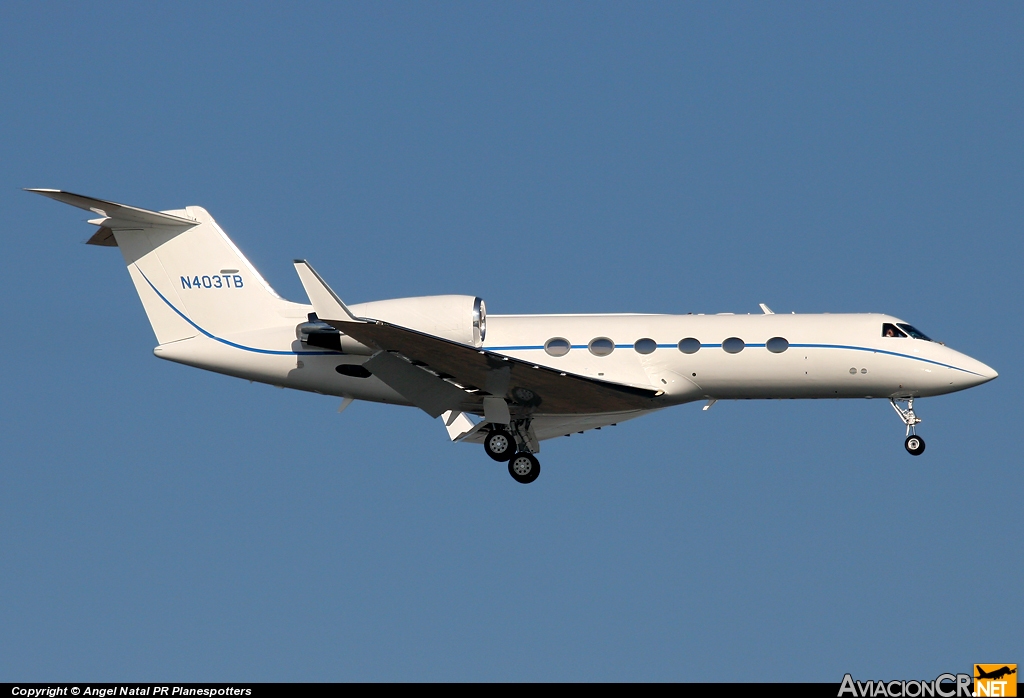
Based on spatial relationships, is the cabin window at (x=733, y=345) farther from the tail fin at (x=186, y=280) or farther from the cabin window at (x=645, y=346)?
the tail fin at (x=186, y=280)

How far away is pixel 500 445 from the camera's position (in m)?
25.3

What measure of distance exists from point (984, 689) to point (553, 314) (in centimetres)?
1025

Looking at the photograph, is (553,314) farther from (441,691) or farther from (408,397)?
(441,691)

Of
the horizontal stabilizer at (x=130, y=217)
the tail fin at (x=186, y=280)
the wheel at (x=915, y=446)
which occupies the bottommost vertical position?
the wheel at (x=915, y=446)

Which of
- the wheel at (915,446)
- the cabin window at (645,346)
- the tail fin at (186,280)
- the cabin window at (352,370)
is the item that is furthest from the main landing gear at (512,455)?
the wheel at (915,446)

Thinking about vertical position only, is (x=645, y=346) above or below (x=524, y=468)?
above

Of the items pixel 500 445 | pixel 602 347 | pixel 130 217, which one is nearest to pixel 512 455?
pixel 500 445

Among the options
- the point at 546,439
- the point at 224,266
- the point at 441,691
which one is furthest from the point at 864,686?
the point at 224,266

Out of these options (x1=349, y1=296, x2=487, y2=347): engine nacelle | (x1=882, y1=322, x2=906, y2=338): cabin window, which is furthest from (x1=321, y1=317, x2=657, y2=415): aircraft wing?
(x1=882, y1=322, x2=906, y2=338): cabin window

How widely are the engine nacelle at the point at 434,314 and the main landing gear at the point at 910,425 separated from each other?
783 cm

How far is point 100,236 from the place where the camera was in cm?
2592

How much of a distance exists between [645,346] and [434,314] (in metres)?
3.87

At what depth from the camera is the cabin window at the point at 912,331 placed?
24797mm

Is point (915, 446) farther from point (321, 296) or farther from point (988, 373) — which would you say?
point (321, 296)
